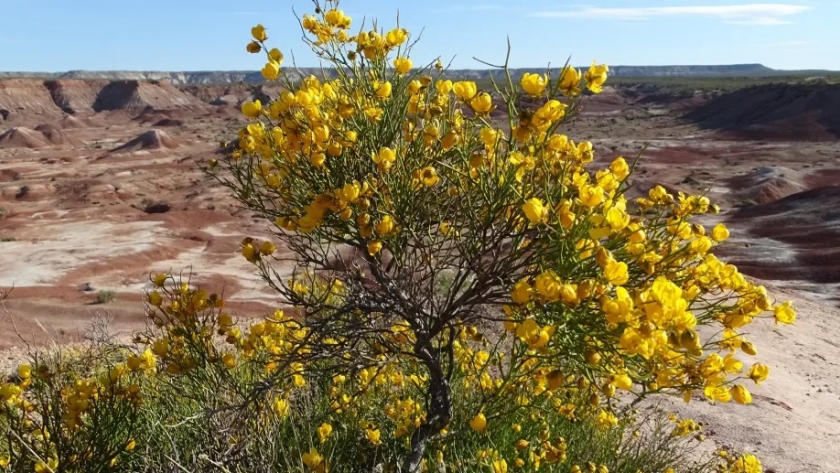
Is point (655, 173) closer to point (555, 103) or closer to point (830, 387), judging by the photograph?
point (830, 387)

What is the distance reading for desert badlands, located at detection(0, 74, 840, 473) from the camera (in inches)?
308

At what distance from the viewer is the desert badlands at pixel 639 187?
7.82 m

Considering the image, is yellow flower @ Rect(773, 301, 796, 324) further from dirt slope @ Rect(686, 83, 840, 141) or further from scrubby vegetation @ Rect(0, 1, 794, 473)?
dirt slope @ Rect(686, 83, 840, 141)

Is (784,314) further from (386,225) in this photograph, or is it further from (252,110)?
(252,110)

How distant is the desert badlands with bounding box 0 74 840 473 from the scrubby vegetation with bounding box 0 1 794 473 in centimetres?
44

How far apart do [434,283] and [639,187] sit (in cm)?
2675

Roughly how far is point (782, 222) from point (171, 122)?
222 feet

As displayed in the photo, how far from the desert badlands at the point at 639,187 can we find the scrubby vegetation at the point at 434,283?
441 millimetres

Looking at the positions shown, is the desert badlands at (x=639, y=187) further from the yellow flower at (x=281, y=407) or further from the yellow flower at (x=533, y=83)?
the yellow flower at (x=281, y=407)

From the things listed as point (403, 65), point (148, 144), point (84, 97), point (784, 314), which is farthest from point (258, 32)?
point (84, 97)

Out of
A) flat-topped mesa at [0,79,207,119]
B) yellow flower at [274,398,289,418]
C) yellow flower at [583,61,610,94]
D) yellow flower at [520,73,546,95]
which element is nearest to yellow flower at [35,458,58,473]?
yellow flower at [274,398,289,418]

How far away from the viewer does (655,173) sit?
3394cm

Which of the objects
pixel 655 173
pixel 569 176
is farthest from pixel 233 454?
pixel 655 173

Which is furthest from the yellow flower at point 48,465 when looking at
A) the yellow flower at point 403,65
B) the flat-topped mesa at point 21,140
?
the flat-topped mesa at point 21,140
